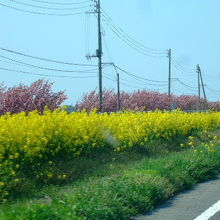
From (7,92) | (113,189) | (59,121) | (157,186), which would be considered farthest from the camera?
(7,92)

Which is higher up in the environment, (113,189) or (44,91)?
(44,91)

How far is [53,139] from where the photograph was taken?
12.2 metres

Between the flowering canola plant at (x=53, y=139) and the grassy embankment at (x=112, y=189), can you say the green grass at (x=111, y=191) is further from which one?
the flowering canola plant at (x=53, y=139)

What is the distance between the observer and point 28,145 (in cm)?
1087

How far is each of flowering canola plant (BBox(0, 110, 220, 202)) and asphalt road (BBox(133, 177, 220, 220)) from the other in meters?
2.60

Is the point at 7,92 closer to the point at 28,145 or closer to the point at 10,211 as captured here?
the point at 28,145

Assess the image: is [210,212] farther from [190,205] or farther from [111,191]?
[111,191]

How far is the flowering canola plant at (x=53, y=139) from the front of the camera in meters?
10.3

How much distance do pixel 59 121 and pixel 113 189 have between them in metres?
4.21

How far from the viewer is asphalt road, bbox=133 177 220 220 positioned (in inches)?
328

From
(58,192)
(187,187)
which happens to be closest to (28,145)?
(58,192)

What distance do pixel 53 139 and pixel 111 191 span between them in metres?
3.72

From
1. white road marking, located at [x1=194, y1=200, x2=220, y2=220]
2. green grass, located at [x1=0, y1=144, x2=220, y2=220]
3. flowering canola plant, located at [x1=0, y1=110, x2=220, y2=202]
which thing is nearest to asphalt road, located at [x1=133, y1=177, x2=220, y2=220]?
white road marking, located at [x1=194, y1=200, x2=220, y2=220]

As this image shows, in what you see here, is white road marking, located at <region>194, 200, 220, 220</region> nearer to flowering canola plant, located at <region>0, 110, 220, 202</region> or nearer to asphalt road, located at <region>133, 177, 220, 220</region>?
asphalt road, located at <region>133, 177, 220, 220</region>
